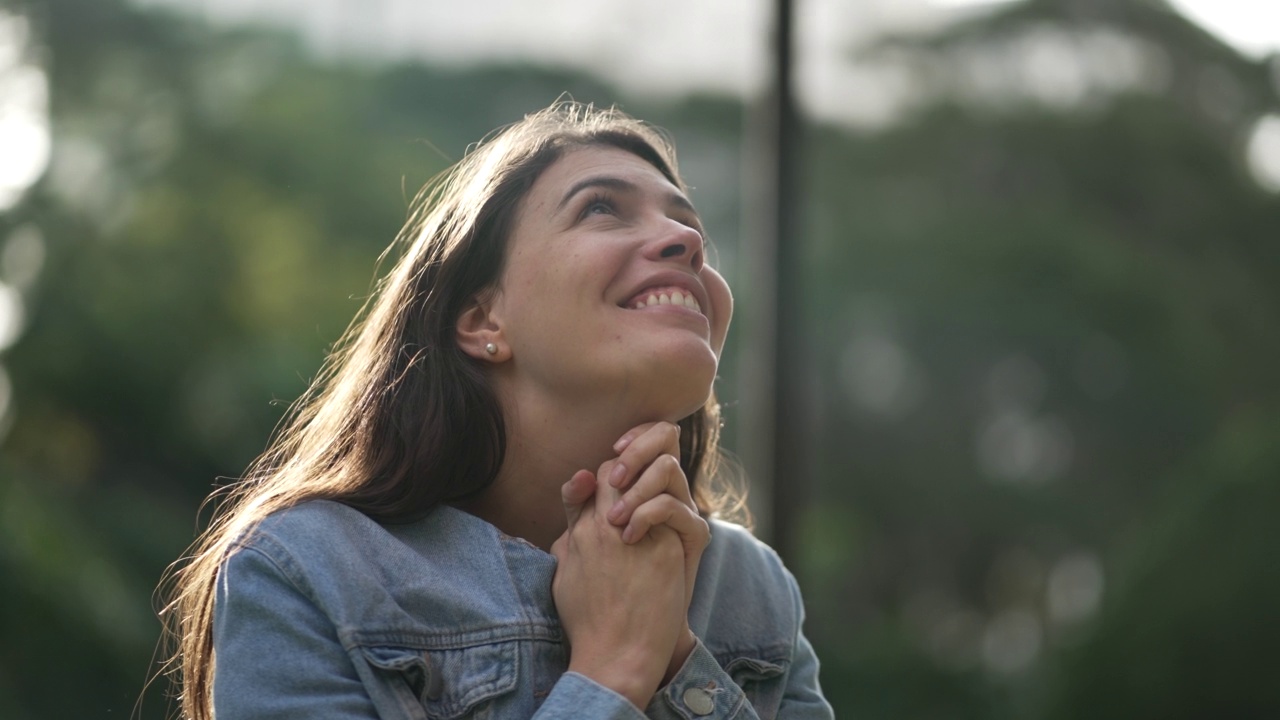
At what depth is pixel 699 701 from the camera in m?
1.45

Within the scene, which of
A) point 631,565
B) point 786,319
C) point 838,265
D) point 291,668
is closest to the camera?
point 291,668

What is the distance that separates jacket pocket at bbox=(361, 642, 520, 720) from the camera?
1346 mm

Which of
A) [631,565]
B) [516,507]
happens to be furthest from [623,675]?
[516,507]

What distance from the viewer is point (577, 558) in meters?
1.46

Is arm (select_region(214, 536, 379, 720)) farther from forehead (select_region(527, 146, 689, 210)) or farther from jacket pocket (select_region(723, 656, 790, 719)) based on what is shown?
forehead (select_region(527, 146, 689, 210))

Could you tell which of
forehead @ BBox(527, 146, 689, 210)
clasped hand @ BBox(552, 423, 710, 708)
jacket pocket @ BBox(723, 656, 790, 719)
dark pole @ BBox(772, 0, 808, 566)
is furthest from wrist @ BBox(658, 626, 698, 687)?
dark pole @ BBox(772, 0, 808, 566)

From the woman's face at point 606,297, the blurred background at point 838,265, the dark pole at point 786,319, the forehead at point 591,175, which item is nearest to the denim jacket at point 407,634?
the woman's face at point 606,297

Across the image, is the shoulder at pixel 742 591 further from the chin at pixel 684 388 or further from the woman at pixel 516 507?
the chin at pixel 684 388

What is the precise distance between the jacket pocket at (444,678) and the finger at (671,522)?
0.19m

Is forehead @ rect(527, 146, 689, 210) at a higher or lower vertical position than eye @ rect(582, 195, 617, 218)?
higher

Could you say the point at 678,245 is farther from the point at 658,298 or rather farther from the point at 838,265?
the point at 838,265

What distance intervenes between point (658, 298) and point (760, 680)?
19.4 inches

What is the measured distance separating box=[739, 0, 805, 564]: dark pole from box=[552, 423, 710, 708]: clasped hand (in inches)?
56.6

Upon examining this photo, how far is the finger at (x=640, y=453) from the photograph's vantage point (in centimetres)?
146
